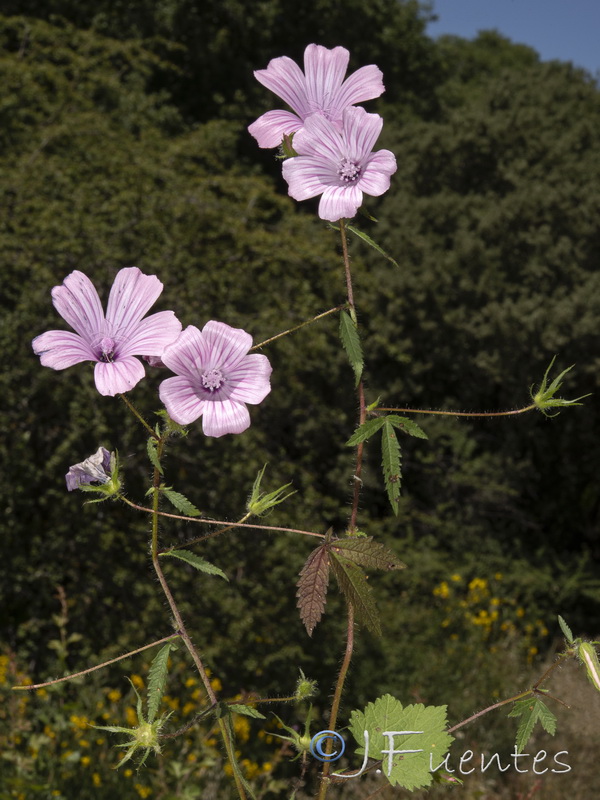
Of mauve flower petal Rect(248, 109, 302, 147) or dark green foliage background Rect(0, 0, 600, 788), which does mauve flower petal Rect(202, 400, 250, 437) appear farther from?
dark green foliage background Rect(0, 0, 600, 788)

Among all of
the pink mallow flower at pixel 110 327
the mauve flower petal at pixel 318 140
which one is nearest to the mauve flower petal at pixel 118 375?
the pink mallow flower at pixel 110 327

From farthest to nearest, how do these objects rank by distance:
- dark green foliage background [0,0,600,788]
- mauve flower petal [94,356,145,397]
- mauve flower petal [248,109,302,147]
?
dark green foliage background [0,0,600,788] → mauve flower petal [248,109,302,147] → mauve flower petal [94,356,145,397]

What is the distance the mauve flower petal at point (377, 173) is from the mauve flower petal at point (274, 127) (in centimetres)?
8

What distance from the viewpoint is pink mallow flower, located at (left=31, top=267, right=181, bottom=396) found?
66 centimetres

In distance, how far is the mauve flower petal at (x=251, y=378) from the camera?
67 centimetres

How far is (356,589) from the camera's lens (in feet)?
2.39

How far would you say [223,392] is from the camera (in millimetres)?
678

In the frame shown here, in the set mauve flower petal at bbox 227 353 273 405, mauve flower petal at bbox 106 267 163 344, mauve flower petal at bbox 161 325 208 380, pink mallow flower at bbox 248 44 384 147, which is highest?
pink mallow flower at bbox 248 44 384 147

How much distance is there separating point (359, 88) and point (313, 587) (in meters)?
0.44

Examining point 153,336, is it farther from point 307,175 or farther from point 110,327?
point 307,175

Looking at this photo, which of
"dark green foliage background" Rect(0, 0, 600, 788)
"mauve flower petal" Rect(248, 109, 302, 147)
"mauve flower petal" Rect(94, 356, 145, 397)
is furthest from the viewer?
"dark green foliage background" Rect(0, 0, 600, 788)

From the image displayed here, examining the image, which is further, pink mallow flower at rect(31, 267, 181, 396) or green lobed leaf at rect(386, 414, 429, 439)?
green lobed leaf at rect(386, 414, 429, 439)

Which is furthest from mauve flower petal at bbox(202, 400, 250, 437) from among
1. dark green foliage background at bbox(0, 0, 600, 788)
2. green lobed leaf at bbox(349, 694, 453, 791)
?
dark green foliage background at bbox(0, 0, 600, 788)

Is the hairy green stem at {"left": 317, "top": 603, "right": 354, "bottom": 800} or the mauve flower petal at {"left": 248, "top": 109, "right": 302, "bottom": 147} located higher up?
the mauve flower petal at {"left": 248, "top": 109, "right": 302, "bottom": 147}
